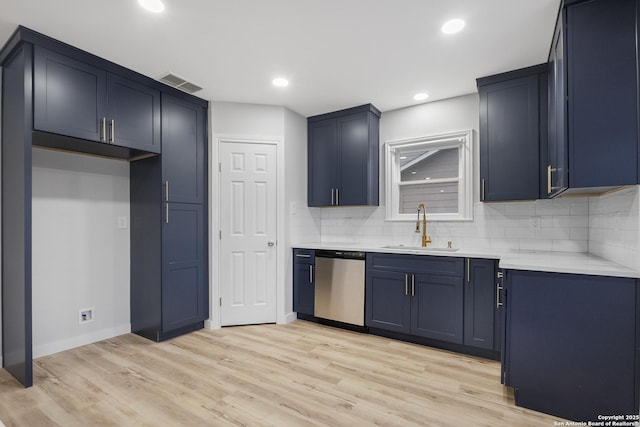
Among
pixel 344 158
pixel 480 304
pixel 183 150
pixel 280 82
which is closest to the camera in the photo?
pixel 480 304

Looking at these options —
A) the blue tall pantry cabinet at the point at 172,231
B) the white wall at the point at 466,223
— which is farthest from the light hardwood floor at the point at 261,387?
the white wall at the point at 466,223

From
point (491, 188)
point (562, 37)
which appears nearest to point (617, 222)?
point (491, 188)

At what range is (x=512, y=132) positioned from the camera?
2.86 m

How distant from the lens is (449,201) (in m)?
3.55

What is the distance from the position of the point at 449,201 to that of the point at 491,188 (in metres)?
0.61

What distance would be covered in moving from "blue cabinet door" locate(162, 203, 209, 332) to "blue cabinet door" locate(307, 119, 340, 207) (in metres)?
1.43

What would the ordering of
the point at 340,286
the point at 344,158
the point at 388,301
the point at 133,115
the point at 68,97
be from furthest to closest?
1. the point at 344,158
2. the point at 340,286
3. the point at 388,301
4. the point at 133,115
5. the point at 68,97

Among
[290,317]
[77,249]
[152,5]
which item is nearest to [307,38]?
[152,5]

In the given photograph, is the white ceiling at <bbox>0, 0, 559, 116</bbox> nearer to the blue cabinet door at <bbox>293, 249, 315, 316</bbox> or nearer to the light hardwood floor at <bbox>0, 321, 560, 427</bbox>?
the blue cabinet door at <bbox>293, 249, 315, 316</bbox>

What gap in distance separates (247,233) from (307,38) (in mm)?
2149

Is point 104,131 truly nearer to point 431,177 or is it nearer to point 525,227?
point 431,177

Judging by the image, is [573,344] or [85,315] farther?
[85,315]

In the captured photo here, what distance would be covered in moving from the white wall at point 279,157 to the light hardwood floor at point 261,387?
0.69m

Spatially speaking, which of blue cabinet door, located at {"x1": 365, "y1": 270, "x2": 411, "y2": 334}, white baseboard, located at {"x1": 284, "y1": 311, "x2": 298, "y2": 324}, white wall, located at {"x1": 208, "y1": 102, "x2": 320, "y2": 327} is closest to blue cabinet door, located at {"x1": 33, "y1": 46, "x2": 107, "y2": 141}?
white wall, located at {"x1": 208, "y1": 102, "x2": 320, "y2": 327}
